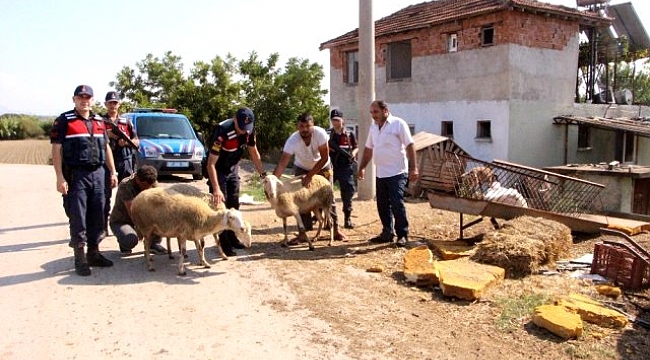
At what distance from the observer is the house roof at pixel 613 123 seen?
15.6 metres

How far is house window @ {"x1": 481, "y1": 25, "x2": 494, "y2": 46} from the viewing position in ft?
55.6

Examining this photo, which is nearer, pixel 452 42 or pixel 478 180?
pixel 478 180

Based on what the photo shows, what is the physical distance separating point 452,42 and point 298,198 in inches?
524

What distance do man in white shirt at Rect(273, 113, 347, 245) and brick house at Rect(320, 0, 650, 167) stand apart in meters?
10.6

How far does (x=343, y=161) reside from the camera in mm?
8766

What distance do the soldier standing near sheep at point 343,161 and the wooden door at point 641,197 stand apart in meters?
8.50

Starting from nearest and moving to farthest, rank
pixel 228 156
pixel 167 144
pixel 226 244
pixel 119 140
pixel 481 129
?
pixel 228 156 → pixel 226 244 → pixel 119 140 → pixel 167 144 → pixel 481 129

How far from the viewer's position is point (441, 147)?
13352 millimetres

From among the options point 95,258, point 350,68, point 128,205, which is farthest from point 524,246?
point 350,68

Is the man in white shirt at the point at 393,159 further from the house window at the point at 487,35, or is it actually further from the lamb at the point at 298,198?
A: the house window at the point at 487,35

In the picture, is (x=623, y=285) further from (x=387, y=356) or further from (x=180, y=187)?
(x=180, y=187)

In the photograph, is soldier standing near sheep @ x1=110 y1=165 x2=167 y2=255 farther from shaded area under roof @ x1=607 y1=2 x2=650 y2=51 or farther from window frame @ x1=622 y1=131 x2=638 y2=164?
shaded area under roof @ x1=607 y1=2 x2=650 y2=51

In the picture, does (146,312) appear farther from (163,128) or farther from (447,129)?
(447,129)

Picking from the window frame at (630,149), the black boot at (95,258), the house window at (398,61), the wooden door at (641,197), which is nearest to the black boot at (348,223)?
the black boot at (95,258)
